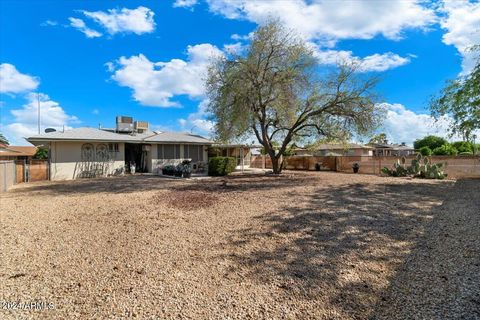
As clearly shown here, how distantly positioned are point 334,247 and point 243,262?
5.86 feet

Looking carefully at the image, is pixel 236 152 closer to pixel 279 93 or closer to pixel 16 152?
pixel 279 93

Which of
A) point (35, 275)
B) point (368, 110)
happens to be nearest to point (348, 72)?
point (368, 110)

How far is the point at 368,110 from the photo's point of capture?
15930 millimetres

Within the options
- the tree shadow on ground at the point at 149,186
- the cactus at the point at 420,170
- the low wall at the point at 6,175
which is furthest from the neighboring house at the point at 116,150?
the cactus at the point at 420,170

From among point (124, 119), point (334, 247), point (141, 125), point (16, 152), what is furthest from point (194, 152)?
point (334, 247)

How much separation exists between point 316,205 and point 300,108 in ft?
33.4

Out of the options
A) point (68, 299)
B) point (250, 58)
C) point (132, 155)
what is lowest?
point (68, 299)

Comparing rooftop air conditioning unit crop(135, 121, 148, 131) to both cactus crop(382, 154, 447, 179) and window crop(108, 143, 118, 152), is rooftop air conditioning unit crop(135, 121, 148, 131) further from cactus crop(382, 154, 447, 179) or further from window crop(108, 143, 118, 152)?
cactus crop(382, 154, 447, 179)

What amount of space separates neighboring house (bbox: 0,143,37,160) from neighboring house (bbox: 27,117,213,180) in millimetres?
7721

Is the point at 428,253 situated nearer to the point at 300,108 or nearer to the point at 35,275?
the point at 35,275

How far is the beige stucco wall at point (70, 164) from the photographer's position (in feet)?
58.9

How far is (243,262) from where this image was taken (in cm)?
452

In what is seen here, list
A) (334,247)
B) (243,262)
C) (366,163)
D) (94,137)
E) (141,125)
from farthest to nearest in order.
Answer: (141,125) → (366,163) → (94,137) → (334,247) → (243,262)

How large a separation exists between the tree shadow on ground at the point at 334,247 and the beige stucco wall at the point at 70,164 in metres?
15.8
